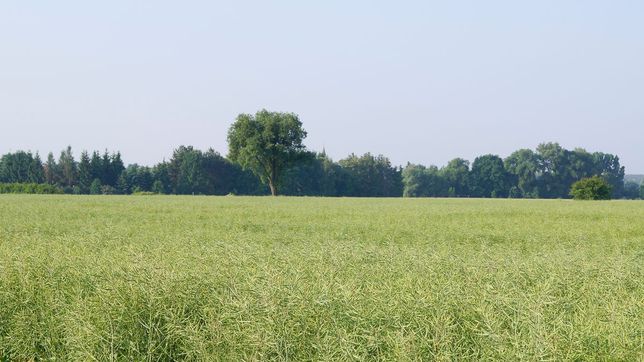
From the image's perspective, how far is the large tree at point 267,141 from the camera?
76.0 meters

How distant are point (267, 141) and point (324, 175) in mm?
42356

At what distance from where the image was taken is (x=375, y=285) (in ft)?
20.9

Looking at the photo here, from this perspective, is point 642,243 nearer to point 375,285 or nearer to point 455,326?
point 375,285

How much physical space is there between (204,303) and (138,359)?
917 mm

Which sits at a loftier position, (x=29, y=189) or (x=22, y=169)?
(x=22, y=169)

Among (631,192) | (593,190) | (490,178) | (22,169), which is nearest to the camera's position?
(593,190)

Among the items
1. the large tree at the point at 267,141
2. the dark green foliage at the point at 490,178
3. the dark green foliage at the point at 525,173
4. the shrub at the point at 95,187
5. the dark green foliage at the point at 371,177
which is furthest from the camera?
the dark green foliage at the point at 490,178

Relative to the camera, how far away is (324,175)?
385 ft

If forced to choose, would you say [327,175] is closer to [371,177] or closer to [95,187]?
[371,177]

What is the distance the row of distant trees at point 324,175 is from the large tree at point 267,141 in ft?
5.25

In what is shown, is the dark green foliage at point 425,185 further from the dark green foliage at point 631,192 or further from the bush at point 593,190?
the bush at point 593,190

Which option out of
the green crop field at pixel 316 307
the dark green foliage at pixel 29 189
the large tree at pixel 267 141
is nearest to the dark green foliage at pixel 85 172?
the dark green foliage at pixel 29 189

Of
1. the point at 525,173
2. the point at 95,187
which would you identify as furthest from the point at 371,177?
the point at 95,187

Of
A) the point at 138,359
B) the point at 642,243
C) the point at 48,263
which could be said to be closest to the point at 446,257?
the point at 138,359
